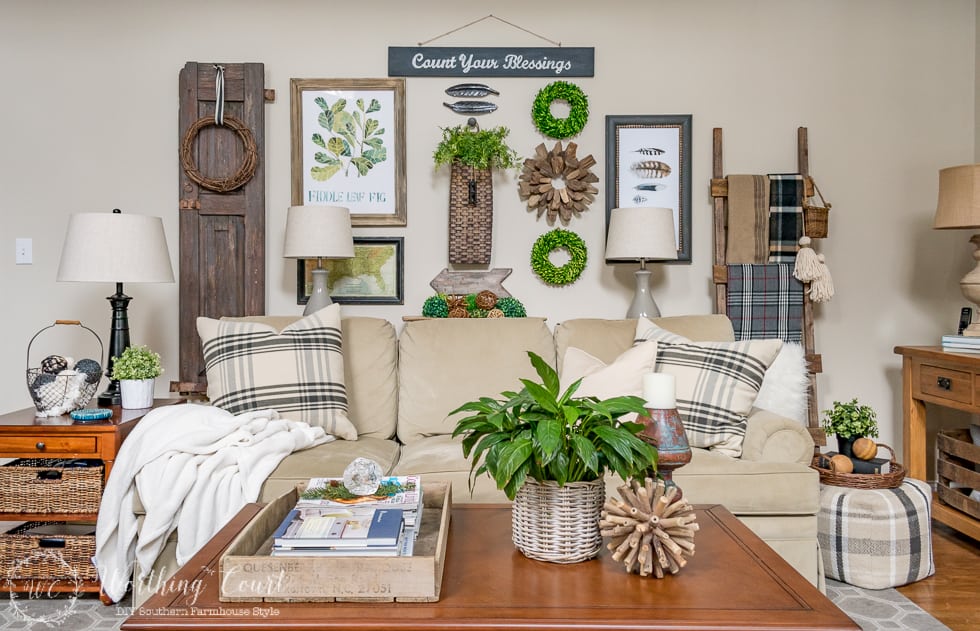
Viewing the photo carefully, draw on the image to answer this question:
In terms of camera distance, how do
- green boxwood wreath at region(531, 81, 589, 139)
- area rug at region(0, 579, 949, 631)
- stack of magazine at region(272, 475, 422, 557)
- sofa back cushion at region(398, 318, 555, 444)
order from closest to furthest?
stack of magazine at region(272, 475, 422, 557)
area rug at region(0, 579, 949, 631)
sofa back cushion at region(398, 318, 555, 444)
green boxwood wreath at region(531, 81, 589, 139)

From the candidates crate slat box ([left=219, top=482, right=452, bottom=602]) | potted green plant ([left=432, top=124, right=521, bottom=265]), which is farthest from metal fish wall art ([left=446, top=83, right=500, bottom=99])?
crate slat box ([left=219, top=482, right=452, bottom=602])

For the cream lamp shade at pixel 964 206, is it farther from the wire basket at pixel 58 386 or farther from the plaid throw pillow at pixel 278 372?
the wire basket at pixel 58 386

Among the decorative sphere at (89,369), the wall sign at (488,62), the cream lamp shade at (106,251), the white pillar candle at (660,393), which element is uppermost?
the wall sign at (488,62)

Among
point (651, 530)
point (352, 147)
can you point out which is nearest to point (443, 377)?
point (352, 147)

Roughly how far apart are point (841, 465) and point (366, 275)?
210 cm

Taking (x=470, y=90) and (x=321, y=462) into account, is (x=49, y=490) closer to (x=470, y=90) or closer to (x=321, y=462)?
(x=321, y=462)

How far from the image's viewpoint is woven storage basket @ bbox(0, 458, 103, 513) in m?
2.39

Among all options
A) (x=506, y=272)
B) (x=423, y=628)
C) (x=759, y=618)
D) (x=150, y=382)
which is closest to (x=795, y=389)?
(x=506, y=272)

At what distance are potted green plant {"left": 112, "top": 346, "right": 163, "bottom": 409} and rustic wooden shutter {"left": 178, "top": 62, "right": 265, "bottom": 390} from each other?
0.59 m

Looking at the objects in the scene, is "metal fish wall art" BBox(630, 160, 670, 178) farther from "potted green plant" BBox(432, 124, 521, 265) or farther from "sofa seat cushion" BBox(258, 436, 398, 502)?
"sofa seat cushion" BBox(258, 436, 398, 502)

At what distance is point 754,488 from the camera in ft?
7.45

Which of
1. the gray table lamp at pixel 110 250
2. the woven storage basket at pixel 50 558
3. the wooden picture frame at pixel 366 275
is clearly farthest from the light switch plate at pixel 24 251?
the woven storage basket at pixel 50 558

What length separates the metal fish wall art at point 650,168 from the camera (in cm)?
344

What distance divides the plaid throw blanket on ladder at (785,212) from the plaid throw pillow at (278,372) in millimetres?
1986
